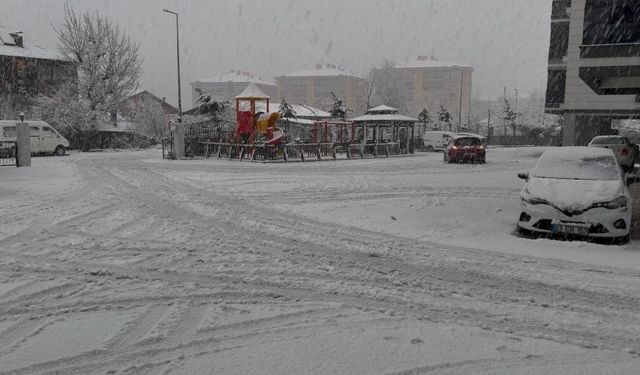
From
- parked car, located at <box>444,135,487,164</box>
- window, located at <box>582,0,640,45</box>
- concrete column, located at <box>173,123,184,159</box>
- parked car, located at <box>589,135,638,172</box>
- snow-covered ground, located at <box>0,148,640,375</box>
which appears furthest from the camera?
concrete column, located at <box>173,123,184,159</box>

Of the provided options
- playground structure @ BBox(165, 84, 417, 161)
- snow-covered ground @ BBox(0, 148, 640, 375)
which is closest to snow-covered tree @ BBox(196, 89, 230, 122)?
playground structure @ BBox(165, 84, 417, 161)

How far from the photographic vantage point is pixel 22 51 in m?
50.8

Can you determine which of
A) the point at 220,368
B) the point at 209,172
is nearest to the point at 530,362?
the point at 220,368

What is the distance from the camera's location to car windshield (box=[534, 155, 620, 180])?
8938 millimetres

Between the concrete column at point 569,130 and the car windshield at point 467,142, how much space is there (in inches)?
317

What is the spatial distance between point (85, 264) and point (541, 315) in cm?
524

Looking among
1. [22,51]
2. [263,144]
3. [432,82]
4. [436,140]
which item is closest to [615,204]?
[263,144]

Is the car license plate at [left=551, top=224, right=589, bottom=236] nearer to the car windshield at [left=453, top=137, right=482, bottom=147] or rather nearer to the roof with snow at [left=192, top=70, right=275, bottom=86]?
the car windshield at [left=453, top=137, right=482, bottom=147]

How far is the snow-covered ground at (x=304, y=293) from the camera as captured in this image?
3.97 m

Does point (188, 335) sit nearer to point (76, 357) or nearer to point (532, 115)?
point (76, 357)

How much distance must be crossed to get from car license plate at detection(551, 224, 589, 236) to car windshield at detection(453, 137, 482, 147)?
17392 millimetres

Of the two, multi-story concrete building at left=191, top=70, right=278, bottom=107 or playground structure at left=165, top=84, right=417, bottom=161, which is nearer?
playground structure at left=165, top=84, right=417, bottom=161

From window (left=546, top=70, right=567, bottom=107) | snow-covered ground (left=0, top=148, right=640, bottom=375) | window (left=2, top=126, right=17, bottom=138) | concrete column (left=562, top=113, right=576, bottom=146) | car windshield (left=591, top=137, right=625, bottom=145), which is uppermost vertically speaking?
window (left=546, top=70, right=567, bottom=107)

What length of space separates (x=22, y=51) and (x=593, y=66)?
53.8m
